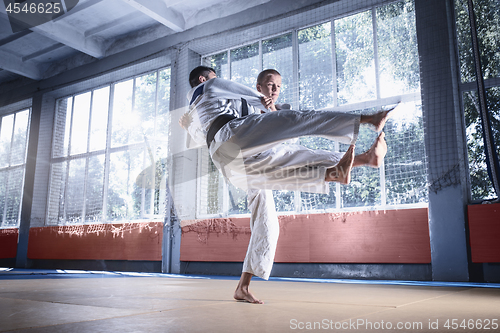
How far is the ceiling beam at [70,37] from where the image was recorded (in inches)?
267

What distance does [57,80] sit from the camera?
8.30 m

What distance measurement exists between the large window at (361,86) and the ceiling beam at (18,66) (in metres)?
5.27

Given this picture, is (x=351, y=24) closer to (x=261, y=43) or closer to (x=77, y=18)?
(x=261, y=43)

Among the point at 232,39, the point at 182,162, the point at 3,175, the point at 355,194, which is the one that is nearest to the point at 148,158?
the point at 182,162

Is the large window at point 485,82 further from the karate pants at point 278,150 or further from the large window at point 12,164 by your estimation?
the large window at point 12,164

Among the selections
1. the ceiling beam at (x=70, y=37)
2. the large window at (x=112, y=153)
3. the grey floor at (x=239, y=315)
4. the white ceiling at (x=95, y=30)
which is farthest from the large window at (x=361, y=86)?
the ceiling beam at (x=70, y=37)

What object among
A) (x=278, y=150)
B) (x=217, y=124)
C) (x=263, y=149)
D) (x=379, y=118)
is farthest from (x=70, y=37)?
(x=379, y=118)

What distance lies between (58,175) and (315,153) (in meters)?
7.26

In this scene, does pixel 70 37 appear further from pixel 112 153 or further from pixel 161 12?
pixel 112 153

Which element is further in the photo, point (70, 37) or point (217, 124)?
point (70, 37)

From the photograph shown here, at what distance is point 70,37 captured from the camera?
280 inches

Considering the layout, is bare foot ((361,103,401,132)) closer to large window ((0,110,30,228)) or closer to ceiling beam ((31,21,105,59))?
ceiling beam ((31,21,105,59))

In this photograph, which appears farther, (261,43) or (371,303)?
(261,43)

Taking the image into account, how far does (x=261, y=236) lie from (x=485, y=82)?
137 inches
